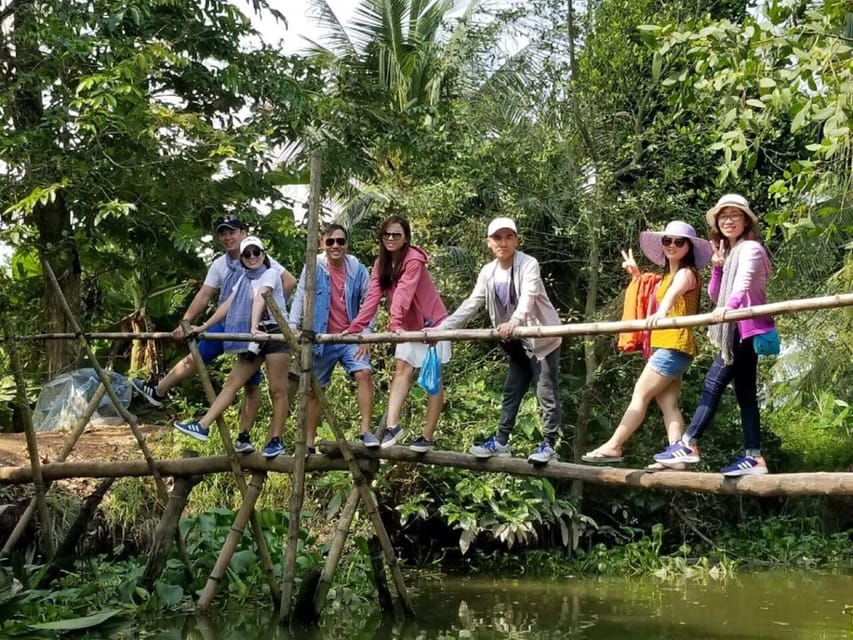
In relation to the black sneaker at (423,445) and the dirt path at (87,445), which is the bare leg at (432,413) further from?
the dirt path at (87,445)

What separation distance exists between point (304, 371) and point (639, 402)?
185cm

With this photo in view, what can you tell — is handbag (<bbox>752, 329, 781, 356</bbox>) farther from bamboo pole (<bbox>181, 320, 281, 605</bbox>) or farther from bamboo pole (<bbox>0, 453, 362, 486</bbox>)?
bamboo pole (<bbox>181, 320, 281, 605</bbox>)

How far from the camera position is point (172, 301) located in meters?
12.6

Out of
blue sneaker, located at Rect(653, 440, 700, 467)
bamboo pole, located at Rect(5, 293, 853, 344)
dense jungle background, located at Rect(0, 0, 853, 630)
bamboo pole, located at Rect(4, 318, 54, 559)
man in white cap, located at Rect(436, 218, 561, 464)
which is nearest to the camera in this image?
bamboo pole, located at Rect(5, 293, 853, 344)

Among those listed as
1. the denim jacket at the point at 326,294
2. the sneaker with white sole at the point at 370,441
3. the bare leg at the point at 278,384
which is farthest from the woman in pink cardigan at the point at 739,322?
the bare leg at the point at 278,384

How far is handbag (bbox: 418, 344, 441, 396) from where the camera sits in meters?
5.70

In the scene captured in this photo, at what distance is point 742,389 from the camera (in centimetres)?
481

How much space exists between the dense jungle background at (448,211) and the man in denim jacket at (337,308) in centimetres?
190

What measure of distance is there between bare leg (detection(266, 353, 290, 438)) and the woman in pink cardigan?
8.11ft

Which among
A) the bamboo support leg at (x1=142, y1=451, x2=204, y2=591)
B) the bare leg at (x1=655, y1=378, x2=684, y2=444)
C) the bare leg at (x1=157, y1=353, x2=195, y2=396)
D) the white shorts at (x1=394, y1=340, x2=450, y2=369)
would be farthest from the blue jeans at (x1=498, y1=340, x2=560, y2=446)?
the bamboo support leg at (x1=142, y1=451, x2=204, y2=591)

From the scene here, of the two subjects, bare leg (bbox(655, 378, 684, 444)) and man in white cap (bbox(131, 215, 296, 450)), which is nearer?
bare leg (bbox(655, 378, 684, 444))

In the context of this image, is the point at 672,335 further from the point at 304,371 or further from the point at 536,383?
the point at 304,371

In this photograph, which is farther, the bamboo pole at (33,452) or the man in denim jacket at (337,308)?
the bamboo pole at (33,452)

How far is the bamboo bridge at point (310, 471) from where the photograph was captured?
4.78 metres
